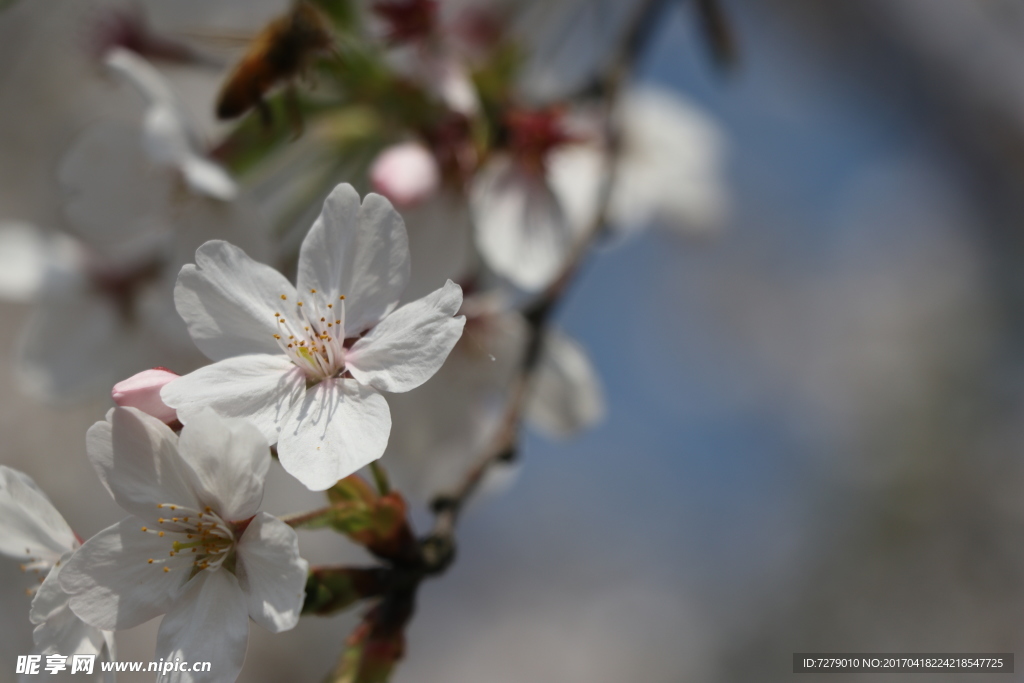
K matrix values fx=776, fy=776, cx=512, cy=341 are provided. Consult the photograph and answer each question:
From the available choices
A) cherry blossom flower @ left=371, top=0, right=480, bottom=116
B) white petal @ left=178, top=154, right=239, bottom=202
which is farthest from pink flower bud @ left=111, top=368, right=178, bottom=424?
cherry blossom flower @ left=371, top=0, right=480, bottom=116

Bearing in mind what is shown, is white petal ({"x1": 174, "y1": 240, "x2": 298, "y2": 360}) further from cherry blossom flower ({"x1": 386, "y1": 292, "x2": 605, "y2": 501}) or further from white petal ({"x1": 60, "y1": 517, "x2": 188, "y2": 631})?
cherry blossom flower ({"x1": 386, "y1": 292, "x2": 605, "y2": 501})

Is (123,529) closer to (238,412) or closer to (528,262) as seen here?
(238,412)

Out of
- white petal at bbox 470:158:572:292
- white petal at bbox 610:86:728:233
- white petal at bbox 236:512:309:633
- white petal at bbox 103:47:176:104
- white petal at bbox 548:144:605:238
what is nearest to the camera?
white petal at bbox 236:512:309:633

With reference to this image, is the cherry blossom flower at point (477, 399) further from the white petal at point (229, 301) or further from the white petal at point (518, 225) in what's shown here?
the white petal at point (229, 301)

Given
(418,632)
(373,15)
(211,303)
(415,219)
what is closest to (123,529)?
(211,303)

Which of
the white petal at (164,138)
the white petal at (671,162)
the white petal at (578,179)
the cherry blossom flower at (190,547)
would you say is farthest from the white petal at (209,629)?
the white petal at (671,162)

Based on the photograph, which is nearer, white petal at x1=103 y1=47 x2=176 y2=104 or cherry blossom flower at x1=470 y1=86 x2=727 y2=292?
white petal at x1=103 y1=47 x2=176 y2=104

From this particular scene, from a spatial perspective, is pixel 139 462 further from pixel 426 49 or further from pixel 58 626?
pixel 426 49

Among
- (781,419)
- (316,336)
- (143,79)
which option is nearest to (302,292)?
(316,336)
